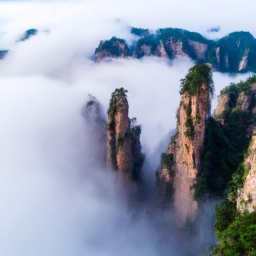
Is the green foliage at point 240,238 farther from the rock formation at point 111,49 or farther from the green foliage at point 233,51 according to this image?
the green foliage at point 233,51

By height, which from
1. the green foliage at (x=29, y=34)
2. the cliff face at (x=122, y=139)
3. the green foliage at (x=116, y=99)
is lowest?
the cliff face at (x=122, y=139)

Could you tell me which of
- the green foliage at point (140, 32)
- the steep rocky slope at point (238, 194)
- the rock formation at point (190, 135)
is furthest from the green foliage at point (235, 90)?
the green foliage at point (140, 32)

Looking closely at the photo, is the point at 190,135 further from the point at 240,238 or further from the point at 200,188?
the point at 240,238

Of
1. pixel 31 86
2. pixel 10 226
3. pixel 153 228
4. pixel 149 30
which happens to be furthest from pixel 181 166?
pixel 149 30

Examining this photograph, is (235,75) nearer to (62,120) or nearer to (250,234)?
(62,120)

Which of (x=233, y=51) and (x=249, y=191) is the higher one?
(x=233, y=51)

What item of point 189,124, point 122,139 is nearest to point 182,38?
point 122,139
